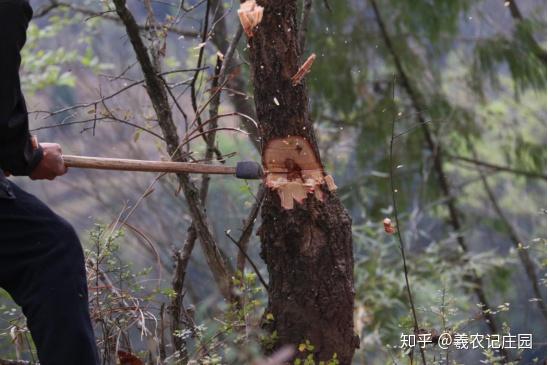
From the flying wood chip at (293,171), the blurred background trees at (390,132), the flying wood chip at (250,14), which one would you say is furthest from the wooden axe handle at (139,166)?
the blurred background trees at (390,132)

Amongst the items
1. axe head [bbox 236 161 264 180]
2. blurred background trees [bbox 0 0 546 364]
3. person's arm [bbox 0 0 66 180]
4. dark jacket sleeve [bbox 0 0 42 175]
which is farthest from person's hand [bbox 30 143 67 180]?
blurred background trees [bbox 0 0 546 364]

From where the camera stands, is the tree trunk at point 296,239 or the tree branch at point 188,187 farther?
the tree branch at point 188,187

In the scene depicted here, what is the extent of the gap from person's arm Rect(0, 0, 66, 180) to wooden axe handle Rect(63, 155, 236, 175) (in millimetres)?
183

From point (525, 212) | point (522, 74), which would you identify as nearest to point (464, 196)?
point (522, 74)

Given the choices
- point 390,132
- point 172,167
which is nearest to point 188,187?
point 172,167

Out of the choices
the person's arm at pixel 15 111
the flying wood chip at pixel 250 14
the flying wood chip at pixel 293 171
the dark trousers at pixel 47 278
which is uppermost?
the flying wood chip at pixel 250 14

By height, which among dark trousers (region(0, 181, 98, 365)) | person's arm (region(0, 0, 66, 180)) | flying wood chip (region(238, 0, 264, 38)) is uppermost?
flying wood chip (region(238, 0, 264, 38))

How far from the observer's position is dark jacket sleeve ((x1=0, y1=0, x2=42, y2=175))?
8.94 ft

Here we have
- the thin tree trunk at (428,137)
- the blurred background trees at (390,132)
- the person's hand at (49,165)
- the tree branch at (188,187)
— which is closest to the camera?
the person's hand at (49,165)

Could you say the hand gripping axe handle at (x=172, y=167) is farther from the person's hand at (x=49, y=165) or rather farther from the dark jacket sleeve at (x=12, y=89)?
the dark jacket sleeve at (x=12, y=89)

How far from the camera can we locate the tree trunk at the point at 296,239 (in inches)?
131

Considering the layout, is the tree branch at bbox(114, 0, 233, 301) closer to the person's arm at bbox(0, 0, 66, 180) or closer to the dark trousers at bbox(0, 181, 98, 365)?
the person's arm at bbox(0, 0, 66, 180)

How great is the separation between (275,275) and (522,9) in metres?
6.82

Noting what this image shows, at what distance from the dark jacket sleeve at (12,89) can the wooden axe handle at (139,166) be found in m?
0.34
